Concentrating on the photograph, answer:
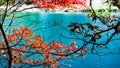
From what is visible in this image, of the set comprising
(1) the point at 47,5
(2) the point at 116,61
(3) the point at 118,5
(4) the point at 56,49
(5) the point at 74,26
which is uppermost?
(3) the point at 118,5

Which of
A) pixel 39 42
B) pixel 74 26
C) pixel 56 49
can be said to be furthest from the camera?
pixel 56 49

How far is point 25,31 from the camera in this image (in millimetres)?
8703

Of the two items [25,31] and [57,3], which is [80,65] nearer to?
[25,31]

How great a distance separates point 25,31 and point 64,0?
1.83m

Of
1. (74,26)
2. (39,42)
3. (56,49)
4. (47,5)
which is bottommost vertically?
(56,49)

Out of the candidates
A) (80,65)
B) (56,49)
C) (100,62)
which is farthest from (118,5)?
(100,62)

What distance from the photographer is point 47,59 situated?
8781mm

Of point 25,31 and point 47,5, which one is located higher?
point 47,5

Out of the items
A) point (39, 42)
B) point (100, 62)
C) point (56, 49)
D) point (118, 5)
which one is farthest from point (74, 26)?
point (100, 62)

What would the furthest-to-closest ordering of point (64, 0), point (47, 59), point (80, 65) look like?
1. point (80, 65)
2. point (47, 59)
3. point (64, 0)

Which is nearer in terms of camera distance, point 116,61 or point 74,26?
point 74,26

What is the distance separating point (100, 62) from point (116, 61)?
1307 mm

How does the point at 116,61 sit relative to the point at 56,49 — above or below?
below

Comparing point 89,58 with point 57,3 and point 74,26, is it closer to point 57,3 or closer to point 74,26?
point 57,3
